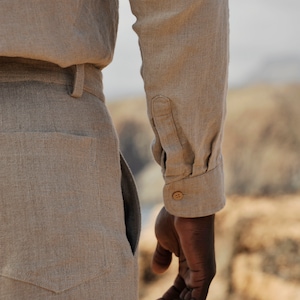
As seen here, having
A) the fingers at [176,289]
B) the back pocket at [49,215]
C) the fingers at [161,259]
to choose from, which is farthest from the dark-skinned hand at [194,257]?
the back pocket at [49,215]

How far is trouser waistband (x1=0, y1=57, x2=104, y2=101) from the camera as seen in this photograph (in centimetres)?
127

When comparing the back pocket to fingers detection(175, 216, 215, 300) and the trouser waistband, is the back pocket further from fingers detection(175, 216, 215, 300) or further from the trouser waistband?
fingers detection(175, 216, 215, 300)

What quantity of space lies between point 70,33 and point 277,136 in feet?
23.2

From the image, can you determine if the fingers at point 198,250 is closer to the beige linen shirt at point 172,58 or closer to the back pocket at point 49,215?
the beige linen shirt at point 172,58

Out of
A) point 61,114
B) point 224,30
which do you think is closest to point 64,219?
point 61,114

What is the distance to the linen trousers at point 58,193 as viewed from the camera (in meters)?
1.18

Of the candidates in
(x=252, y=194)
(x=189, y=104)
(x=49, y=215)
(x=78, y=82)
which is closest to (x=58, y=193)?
(x=49, y=215)

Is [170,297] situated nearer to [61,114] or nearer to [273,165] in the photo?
[61,114]

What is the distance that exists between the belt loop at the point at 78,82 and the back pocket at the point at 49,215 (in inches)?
3.4

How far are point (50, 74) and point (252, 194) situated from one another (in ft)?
14.3

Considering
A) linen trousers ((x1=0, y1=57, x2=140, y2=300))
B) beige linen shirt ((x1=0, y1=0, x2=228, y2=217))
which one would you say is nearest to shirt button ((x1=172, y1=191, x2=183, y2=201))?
beige linen shirt ((x1=0, y1=0, x2=228, y2=217))

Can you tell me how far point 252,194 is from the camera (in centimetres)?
555

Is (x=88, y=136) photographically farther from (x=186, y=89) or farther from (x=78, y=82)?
(x=186, y=89)

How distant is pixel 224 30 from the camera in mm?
1408
